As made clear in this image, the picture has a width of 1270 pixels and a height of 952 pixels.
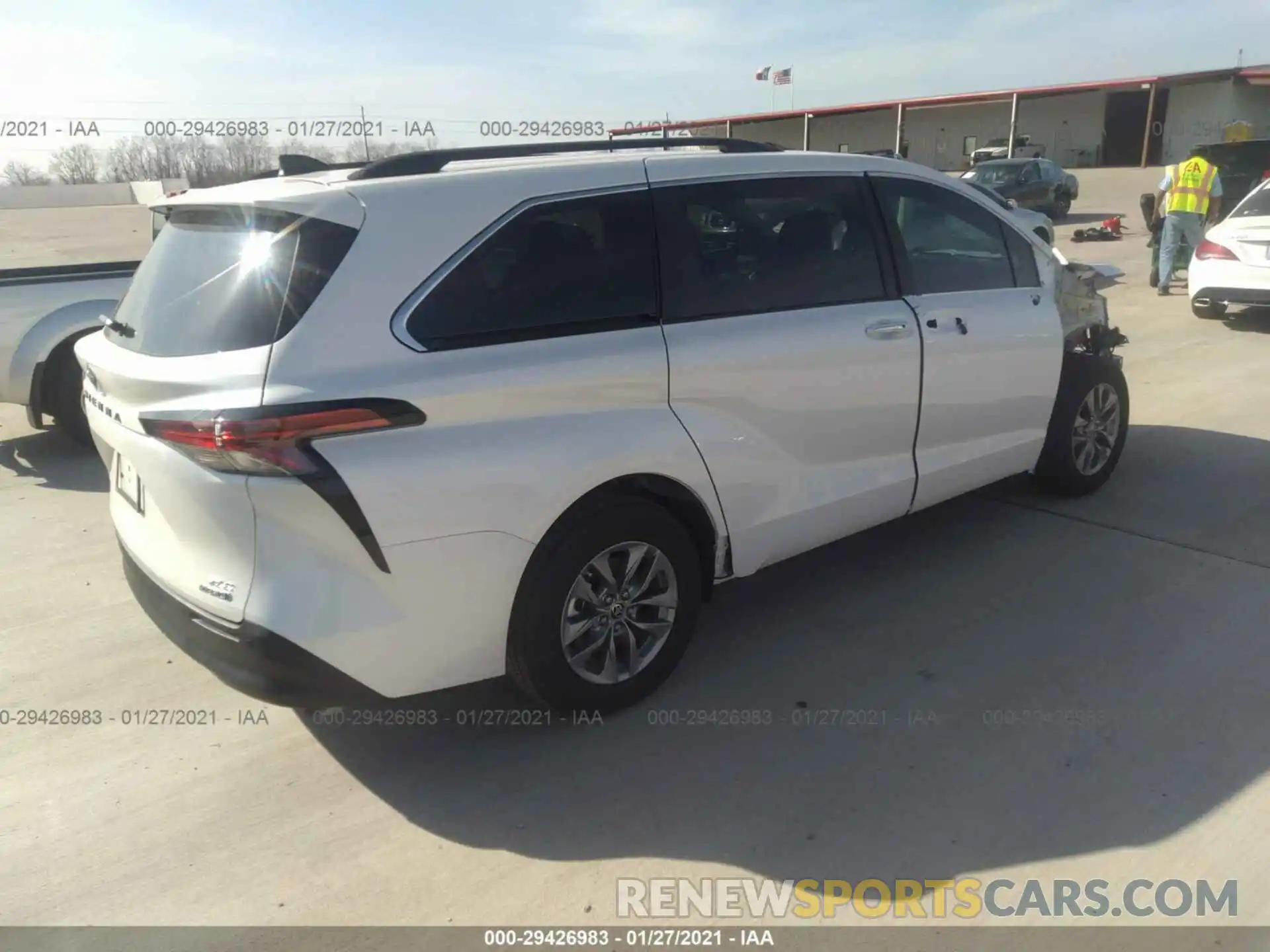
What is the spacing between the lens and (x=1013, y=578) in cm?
456

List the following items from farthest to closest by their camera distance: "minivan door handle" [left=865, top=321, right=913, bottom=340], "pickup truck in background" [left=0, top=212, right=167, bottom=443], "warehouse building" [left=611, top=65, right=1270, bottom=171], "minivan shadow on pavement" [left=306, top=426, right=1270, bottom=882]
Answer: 1. "warehouse building" [left=611, top=65, right=1270, bottom=171]
2. "pickup truck in background" [left=0, top=212, right=167, bottom=443]
3. "minivan door handle" [left=865, top=321, right=913, bottom=340]
4. "minivan shadow on pavement" [left=306, top=426, right=1270, bottom=882]

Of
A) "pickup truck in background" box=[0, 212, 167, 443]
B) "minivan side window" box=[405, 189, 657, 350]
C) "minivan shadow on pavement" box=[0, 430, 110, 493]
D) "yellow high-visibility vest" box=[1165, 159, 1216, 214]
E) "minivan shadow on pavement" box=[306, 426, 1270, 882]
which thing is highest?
"yellow high-visibility vest" box=[1165, 159, 1216, 214]

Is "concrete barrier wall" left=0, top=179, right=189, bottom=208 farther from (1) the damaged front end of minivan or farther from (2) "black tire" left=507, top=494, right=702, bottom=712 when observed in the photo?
(2) "black tire" left=507, top=494, right=702, bottom=712

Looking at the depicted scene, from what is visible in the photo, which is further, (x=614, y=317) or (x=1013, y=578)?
(x=1013, y=578)

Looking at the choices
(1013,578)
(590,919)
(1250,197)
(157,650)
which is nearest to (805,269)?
(1013,578)

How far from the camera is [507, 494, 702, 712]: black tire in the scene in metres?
3.14

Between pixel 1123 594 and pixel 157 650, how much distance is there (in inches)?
164

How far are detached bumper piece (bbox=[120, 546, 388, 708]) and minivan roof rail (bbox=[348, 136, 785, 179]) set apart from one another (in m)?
1.42

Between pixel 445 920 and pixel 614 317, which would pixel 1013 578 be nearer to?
pixel 614 317

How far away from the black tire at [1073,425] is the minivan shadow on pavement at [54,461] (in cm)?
563

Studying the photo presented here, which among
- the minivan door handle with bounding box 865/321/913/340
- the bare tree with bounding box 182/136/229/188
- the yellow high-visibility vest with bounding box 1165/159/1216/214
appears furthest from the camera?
the bare tree with bounding box 182/136/229/188

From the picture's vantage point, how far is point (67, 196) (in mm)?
49656

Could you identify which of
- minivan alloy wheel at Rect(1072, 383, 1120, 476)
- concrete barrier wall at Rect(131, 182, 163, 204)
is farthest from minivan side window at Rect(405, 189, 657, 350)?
concrete barrier wall at Rect(131, 182, 163, 204)

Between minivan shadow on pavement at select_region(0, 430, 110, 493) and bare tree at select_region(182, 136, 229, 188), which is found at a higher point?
bare tree at select_region(182, 136, 229, 188)
